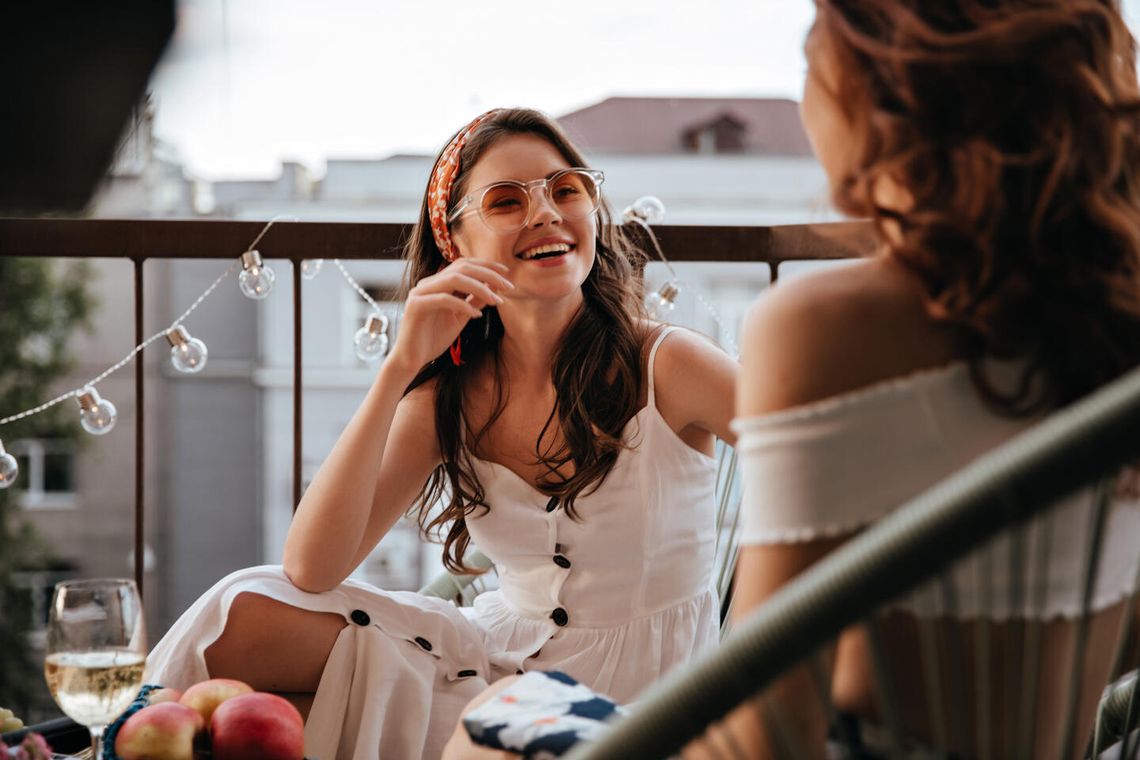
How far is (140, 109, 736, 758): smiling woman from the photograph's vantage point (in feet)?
4.86

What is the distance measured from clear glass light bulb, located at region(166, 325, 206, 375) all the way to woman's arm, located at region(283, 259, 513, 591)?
38 centimetres

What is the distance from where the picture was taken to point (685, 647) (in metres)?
1.59

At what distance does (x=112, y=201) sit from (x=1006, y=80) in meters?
25.3

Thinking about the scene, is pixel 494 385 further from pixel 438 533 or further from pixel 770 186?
pixel 770 186

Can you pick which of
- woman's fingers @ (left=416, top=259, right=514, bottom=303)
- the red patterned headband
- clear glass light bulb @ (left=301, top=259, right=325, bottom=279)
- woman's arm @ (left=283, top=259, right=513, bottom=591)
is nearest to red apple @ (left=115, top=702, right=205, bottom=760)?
woman's arm @ (left=283, top=259, right=513, bottom=591)

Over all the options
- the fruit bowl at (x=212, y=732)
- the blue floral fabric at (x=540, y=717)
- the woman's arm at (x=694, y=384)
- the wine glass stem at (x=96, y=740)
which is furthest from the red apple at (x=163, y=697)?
the woman's arm at (x=694, y=384)

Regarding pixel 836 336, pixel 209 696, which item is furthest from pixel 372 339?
pixel 836 336

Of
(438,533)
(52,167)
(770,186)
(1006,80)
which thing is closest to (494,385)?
(438,533)

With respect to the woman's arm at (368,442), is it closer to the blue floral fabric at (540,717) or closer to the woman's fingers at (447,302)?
→ the woman's fingers at (447,302)

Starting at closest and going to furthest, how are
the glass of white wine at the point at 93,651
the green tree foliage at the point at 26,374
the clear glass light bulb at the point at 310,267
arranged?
the glass of white wine at the point at 93,651 → the clear glass light bulb at the point at 310,267 → the green tree foliage at the point at 26,374

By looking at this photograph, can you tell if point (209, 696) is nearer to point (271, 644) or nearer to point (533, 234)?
point (271, 644)

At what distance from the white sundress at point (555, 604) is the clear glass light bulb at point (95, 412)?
1.36 feet

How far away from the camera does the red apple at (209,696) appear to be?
1148mm

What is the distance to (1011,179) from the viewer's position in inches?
30.0
